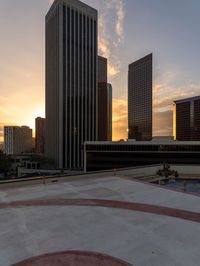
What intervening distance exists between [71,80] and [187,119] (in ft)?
375

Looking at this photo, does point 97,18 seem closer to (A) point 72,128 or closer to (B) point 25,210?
(A) point 72,128

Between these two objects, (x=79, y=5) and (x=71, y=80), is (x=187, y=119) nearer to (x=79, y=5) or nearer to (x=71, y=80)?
(x=71, y=80)

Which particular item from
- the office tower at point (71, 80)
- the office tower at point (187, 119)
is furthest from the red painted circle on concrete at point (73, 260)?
the office tower at point (187, 119)

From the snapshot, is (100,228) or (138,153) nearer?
(100,228)

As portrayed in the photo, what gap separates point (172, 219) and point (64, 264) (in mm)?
6049

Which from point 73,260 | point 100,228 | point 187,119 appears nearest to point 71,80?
point 100,228

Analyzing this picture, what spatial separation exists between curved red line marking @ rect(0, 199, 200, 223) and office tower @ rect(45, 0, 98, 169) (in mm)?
88466

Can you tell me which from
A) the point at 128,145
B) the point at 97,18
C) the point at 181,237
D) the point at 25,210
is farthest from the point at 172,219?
the point at 97,18

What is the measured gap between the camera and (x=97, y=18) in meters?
118

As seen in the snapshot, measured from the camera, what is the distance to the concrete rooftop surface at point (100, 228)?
7.08 metres

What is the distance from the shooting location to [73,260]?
689 centimetres

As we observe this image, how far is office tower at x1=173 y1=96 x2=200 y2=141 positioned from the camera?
568 feet

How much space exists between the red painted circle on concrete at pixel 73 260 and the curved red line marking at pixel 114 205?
17.3 ft

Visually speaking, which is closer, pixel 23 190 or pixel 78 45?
pixel 23 190
